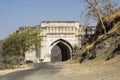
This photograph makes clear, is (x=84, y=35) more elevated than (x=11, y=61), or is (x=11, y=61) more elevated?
(x=84, y=35)

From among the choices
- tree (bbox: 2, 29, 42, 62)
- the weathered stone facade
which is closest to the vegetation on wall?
tree (bbox: 2, 29, 42, 62)

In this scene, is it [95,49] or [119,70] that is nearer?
[119,70]

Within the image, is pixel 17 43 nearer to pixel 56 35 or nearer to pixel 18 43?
pixel 18 43

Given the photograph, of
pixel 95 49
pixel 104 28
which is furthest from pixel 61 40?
pixel 95 49

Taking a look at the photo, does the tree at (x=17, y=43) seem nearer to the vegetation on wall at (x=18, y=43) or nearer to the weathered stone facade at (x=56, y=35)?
the vegetation on wall at (x=18, y=43)

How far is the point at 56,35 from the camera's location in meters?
68.2

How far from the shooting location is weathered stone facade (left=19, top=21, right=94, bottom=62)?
220 ft

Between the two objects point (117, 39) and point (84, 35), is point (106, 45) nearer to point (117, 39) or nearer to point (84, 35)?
Answer: point (117, 39)

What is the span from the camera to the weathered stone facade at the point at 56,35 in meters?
67.1

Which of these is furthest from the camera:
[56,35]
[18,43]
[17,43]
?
[56,35]

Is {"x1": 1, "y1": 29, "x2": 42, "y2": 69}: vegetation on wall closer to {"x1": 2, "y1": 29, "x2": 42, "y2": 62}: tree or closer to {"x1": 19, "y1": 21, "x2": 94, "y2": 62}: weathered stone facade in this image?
{"x1": 2, "y1": 29, "x2": 42, "y2": 62}: tree

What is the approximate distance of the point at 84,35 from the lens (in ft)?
224

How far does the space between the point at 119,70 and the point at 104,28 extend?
18.8 meters

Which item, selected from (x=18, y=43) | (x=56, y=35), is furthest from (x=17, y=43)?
(x=56, y=35)
